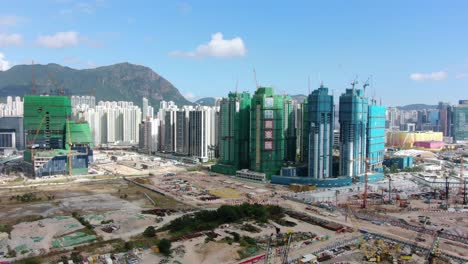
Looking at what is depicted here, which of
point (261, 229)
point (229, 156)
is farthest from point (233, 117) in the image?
point (261, 229)

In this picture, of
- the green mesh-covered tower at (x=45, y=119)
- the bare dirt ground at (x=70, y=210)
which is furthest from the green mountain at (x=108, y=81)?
the bare dirt ground at (x=70, y=210)

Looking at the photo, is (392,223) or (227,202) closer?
(392,223)

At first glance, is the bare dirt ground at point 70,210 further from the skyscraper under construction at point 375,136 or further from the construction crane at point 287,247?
the skyscraper under construction at point 375,136

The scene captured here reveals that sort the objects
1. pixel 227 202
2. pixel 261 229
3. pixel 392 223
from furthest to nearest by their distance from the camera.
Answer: pixel 227 202 → pixel 392 223 → pixel 261 229

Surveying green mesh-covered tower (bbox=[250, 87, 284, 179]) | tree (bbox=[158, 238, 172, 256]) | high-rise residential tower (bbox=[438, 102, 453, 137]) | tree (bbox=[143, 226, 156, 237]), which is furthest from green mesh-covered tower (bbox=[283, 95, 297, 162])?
high-rise residential tower (bbox=[438, 102, 453, 137])

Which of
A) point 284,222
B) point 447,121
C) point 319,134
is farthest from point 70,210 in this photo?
point 447,121

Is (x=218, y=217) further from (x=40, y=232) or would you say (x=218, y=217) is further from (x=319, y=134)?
(x=319, y=134)

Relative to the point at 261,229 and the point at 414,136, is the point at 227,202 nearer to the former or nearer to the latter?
the point at 261,229
